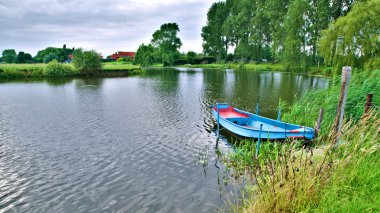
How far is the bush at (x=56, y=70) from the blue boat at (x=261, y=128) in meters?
51.0

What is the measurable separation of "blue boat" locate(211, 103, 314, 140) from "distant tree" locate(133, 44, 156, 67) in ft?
303

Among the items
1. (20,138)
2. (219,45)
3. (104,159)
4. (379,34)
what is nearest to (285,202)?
(104,159)

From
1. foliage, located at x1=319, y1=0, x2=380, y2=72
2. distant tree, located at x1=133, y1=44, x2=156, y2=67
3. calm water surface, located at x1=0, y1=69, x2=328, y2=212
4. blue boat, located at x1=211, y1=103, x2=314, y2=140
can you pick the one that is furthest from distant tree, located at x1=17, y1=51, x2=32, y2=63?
foliage, located at x1=319, y1=0, x2=380, y2=72

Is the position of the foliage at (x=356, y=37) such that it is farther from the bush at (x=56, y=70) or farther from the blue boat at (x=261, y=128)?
the bush at (x=56, y=70)

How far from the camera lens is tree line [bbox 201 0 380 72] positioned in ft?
80.6

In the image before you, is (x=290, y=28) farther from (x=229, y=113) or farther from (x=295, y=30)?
(x=229, y=113)

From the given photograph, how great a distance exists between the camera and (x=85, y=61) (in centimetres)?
6147

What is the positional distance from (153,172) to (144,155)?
217cm

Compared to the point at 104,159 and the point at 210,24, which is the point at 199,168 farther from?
the point at 210,24

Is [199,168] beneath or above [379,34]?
beneath

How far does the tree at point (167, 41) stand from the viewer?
10862 cm

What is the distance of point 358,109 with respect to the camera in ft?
39.6

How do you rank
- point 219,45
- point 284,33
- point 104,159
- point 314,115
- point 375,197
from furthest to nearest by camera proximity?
point 219,45
point 284,33
point 314,115
point 104,159
point 375,197

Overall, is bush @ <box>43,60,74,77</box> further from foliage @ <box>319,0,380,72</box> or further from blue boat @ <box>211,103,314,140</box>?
foliage @ <box>319,0,380,72</box>
